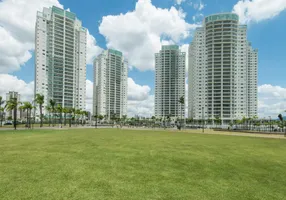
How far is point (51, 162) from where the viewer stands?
10.3 metres

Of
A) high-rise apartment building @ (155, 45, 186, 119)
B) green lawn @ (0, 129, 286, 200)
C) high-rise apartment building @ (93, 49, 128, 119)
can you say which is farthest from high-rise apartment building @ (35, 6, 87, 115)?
green lawn @ (0, 129, 286, 200)

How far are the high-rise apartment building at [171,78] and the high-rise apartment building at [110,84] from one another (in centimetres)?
3568

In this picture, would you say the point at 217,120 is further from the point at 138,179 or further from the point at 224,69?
the point at 138,179

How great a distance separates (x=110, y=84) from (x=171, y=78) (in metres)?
52.2

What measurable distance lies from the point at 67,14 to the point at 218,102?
111m

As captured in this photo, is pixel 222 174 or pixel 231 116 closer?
pixel 222 174

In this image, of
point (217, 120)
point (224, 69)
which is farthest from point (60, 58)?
point (224, 69)

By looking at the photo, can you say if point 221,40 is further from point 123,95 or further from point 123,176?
point 123,176

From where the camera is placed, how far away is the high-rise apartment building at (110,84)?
6255 inches

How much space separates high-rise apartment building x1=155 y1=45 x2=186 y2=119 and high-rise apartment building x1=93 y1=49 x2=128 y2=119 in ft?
117

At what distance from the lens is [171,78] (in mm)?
155750

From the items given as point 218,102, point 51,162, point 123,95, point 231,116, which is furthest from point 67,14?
point 51,162

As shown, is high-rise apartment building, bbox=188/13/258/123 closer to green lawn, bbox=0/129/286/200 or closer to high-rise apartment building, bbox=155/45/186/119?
high-rise apartment building, bbox=155/45/186/119

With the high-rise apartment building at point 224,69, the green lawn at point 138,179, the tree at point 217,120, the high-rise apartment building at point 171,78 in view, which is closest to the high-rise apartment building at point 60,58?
the high-rise apartment building at point 171,78
